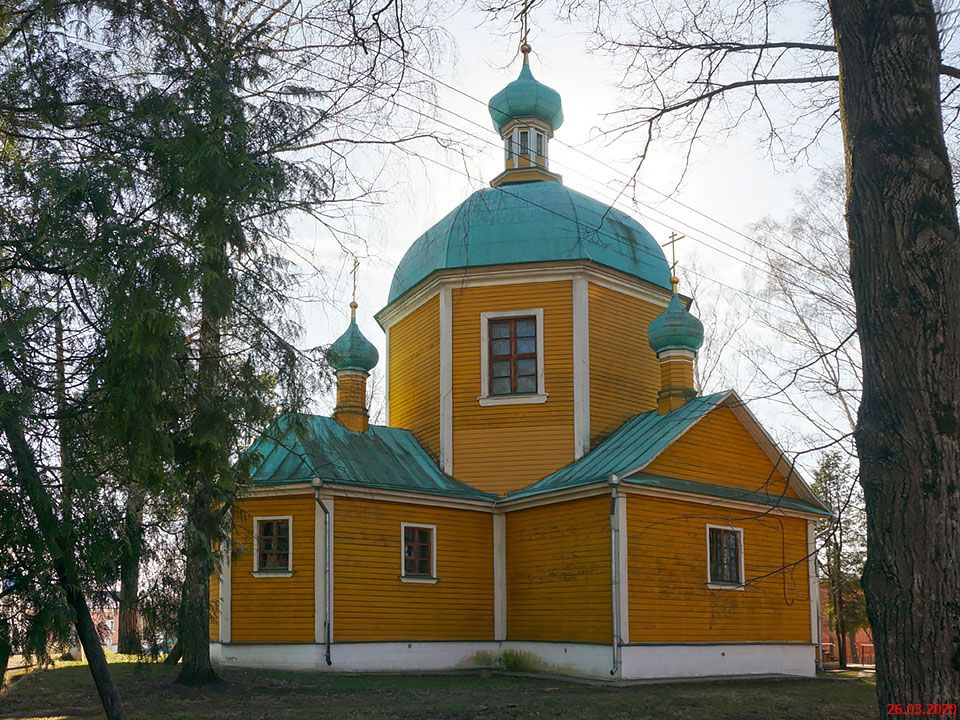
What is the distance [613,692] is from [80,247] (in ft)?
32.5

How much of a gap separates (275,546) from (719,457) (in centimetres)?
761

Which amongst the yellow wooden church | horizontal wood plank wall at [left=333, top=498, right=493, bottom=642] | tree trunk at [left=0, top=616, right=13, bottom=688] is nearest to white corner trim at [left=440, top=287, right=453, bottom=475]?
the yellow wooden church

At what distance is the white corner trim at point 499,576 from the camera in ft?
57.7

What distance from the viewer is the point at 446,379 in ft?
61.7

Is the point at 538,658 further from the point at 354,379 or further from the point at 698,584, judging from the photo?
the point at 354,379

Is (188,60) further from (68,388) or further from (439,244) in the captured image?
(439,244)

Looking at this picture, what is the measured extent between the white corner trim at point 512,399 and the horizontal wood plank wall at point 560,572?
2014 millimetres

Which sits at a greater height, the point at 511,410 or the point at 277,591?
the point at 511,410

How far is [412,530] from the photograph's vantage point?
56.3 ft

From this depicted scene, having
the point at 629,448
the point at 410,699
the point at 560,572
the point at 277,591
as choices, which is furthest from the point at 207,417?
the point at 629,448

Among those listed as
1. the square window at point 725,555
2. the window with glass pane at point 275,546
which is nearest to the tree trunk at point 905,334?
the square window at point 725,555

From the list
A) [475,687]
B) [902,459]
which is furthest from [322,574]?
[902,459]

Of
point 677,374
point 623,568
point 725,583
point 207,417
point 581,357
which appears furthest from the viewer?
point 581,357

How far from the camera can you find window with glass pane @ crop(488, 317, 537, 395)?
730 inches
